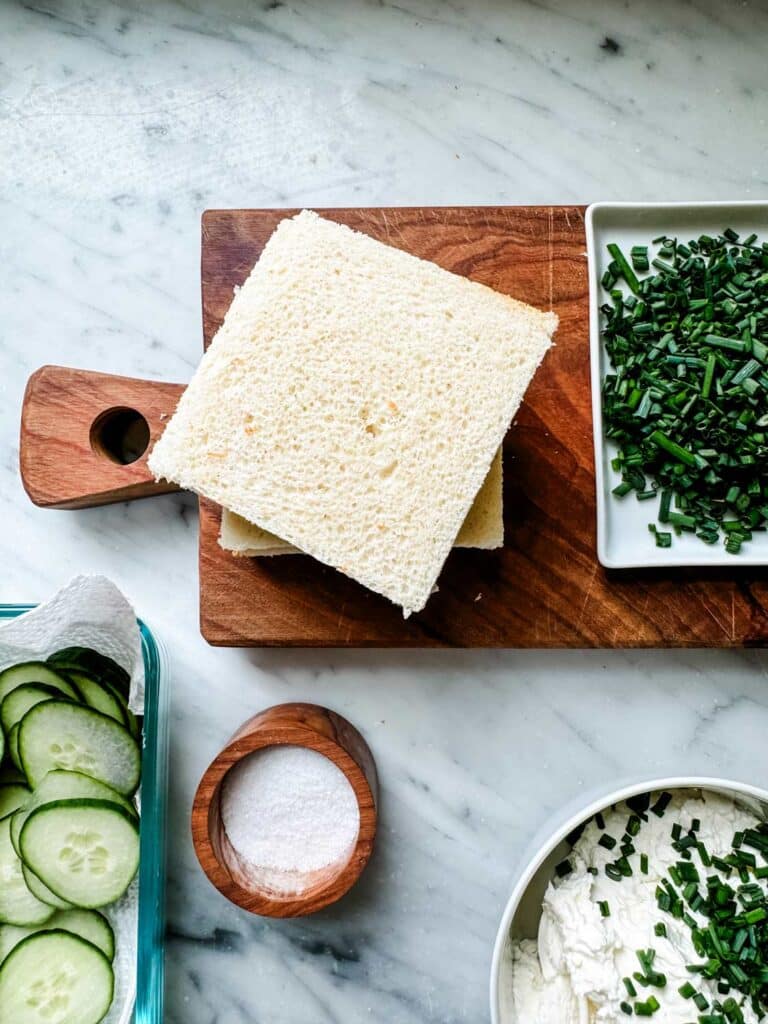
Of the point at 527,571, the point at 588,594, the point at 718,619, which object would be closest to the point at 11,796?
the point at 527,571

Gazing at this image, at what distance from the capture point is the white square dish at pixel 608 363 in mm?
1943

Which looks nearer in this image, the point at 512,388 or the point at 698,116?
the point at 512,388

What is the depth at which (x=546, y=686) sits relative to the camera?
2.15 m

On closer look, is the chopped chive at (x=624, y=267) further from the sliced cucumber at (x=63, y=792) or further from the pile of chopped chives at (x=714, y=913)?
the sliced cucumber at (x=63, y=792)

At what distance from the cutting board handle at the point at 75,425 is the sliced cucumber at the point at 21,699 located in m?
0.40

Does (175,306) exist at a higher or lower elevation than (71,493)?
higher

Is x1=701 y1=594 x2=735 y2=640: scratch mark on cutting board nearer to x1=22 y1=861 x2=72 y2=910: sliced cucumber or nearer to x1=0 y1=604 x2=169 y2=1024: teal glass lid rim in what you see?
x1=0 y1=604 x2=169 y2=1024: teal glass lid rim

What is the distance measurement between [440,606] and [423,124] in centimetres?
116

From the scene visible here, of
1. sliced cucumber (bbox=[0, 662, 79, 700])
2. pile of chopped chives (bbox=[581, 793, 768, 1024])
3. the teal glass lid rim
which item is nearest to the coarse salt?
the teal glass lid rim

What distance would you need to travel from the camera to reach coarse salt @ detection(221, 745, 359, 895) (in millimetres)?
1940

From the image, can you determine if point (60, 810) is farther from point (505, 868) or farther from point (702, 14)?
point (702, 14)

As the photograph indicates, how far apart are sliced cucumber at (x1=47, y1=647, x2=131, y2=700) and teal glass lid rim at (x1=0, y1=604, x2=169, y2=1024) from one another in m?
0.09

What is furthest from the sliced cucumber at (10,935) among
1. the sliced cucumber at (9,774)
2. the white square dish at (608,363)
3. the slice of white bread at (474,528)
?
the white square dish at (608,363)

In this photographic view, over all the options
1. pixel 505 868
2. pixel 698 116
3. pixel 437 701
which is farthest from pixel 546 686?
pixel 698 116
